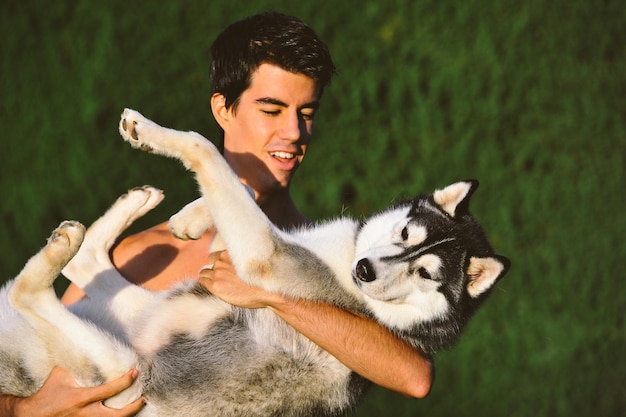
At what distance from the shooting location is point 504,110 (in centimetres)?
684

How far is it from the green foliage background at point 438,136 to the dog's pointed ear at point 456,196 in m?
2.29

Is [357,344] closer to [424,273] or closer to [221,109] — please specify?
[424,273]

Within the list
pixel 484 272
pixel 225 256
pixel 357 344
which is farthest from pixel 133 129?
pixel 484 272

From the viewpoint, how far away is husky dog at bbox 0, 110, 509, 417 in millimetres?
3234

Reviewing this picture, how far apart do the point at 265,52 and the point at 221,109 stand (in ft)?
1.39

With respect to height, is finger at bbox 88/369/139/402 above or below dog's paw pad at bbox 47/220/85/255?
below

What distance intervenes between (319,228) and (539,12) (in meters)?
4.18

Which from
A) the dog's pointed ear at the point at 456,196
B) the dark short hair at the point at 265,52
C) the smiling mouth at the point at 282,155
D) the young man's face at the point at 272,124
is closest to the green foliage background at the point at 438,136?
the dark short hair at the point at 265,52

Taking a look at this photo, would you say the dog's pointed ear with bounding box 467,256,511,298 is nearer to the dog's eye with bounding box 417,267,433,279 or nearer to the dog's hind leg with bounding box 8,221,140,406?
the dog's eye with bounding box 417,267,433,279

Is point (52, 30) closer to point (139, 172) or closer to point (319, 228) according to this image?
point (139, 172)

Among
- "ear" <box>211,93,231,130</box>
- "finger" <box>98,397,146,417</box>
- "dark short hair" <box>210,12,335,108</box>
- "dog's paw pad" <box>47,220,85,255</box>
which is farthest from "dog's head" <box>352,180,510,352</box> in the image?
"dog's paw pad" <box>47,220,85,255</box>

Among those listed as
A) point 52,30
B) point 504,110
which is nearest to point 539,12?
point 504,110

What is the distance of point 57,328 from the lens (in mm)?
3227

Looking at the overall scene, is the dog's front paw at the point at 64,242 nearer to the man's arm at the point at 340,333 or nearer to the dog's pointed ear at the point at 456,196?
the man's arm at the point at 340,333
